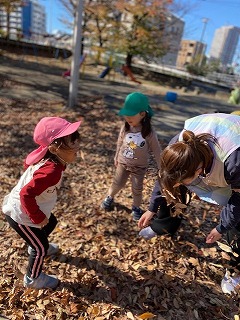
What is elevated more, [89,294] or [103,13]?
[103,13]

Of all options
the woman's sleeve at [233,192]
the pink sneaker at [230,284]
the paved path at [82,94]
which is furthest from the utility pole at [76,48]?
the woman's sleeve at [233,192]

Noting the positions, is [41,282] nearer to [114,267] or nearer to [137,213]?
[114,267]

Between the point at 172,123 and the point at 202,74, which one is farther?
the point at 202,74

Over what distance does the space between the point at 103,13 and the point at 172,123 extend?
12.0m

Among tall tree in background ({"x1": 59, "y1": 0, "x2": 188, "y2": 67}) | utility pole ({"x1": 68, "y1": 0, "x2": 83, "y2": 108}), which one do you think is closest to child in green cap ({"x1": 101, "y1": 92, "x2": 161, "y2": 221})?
utility pole ({"x1": 68, "y1": 0, "x2": 83, "y2": 108})

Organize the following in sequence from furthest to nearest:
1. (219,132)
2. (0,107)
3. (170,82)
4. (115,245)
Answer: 1. (170,82)
2. (0,107)
3. (115,245)
4. (219,132)

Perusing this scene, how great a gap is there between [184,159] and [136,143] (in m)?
1.25

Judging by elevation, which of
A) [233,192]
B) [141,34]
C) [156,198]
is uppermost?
[141,34]

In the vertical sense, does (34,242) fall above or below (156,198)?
below

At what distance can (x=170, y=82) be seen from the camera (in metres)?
16.9

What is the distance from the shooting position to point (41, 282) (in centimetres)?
217

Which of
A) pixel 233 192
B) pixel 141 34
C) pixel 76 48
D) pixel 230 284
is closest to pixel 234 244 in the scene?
pixel 230 284

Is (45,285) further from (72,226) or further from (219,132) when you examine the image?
(219,132)

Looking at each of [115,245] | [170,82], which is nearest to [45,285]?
[115,245]
